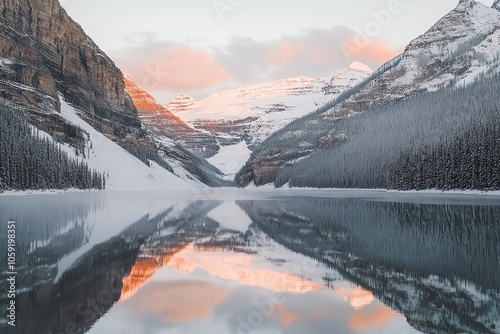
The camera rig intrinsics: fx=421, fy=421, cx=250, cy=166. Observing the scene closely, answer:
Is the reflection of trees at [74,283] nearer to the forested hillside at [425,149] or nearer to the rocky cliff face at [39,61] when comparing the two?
the forested hillside at [425,149]

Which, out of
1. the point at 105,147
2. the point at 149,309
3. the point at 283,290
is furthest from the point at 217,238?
the point at 105,147

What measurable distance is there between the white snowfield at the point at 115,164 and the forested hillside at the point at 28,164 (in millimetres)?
28851

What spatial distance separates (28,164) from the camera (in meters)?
86.2

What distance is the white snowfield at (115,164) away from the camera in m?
151

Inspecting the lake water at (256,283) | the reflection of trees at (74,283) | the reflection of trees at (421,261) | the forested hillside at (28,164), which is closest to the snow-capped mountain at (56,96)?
the forested hillside at (28,164)

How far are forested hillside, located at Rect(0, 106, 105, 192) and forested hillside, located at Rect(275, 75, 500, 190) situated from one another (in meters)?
83.7

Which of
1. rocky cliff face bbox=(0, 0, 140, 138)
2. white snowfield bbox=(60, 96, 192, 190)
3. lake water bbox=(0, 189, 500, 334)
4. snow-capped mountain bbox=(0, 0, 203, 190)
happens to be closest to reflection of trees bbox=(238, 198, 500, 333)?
lake water bbox=(0, 189, 500, 334)

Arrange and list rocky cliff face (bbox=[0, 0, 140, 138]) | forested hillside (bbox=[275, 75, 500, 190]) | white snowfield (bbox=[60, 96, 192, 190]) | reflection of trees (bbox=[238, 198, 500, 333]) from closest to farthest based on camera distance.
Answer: reflection of trees (bbox=[238, 198, 500, 333]), forested hillside (bbox=[275, 75, 500, 190]), rocky cliff face (bbox=[0, 0, 140, 138]), white snowfield (bbox=[60, 96, 192, 190])

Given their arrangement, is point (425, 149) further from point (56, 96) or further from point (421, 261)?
point (56, 96)

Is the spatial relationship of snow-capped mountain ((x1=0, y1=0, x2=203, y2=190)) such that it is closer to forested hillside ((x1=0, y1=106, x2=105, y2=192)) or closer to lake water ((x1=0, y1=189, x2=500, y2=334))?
forested hillside ((x1=0, y1=106, x2=105, y2=192))

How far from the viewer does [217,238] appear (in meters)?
23.2

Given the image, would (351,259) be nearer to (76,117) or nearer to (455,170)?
(455,170)

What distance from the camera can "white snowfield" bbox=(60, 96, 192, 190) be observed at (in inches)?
5955

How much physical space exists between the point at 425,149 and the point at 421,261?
3470 inches
